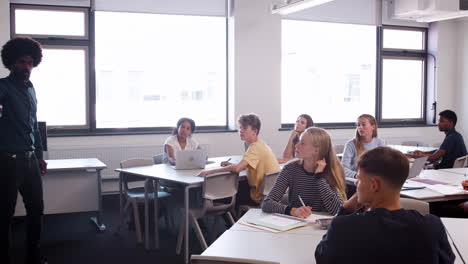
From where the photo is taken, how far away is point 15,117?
3.44 meters

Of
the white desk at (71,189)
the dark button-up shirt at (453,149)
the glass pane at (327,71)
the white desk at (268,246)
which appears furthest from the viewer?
the glass pane at (327,71)

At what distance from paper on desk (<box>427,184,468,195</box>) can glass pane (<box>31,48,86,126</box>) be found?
4.80 meters

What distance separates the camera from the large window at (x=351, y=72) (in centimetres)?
813

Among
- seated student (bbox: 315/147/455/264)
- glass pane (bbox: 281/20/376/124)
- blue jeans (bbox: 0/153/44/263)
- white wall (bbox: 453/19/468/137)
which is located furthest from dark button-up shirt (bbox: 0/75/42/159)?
white wall (bbox: 453/19/468/137)

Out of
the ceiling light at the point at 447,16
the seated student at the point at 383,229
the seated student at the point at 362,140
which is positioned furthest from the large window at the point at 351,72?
the seated student at the point at 383,229

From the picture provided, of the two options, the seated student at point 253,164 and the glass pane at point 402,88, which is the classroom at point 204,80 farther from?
the seated student at point 253,164

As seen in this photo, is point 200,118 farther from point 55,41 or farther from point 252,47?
point 55,41

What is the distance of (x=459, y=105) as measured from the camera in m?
9.20

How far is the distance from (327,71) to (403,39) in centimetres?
179

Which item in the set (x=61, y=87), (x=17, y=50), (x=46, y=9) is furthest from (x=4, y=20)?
(x=17, y=50)

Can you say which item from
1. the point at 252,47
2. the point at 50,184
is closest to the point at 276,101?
the point at 252,47

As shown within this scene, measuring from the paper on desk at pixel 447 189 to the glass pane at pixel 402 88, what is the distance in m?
A: 5.19

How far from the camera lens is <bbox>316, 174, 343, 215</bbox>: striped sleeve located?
302cm

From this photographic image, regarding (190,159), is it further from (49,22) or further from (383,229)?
(383,229)
